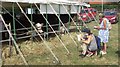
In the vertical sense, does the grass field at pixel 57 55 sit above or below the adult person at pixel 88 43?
below

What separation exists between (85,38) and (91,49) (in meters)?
0.47

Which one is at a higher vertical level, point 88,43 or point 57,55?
point 88,43

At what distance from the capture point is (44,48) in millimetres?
12102

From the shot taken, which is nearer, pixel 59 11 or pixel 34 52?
pixel 34 52

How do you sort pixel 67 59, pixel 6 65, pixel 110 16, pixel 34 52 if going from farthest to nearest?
pixel 110 16 < pixel 34 52 < pixel 67 59 < pixel 6 65

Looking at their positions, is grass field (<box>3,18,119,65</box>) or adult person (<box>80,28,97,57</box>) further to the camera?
adult person (<box>80,28,97,57</box>)

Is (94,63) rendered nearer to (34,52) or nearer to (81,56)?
(81,56)

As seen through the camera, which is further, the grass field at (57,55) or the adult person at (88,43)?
the adult person at (88,43)

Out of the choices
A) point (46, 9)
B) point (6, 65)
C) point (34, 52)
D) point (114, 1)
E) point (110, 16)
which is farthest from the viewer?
point (114, 1)

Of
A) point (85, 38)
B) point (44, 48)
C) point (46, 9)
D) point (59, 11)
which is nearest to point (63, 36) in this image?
point (59, 11)

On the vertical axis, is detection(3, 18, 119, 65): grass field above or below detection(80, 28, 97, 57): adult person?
below

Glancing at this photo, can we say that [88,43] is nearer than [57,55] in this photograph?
Yes

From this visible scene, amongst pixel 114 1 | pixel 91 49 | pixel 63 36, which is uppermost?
pixel 91 49

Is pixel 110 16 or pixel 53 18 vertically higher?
pixel 53 18
